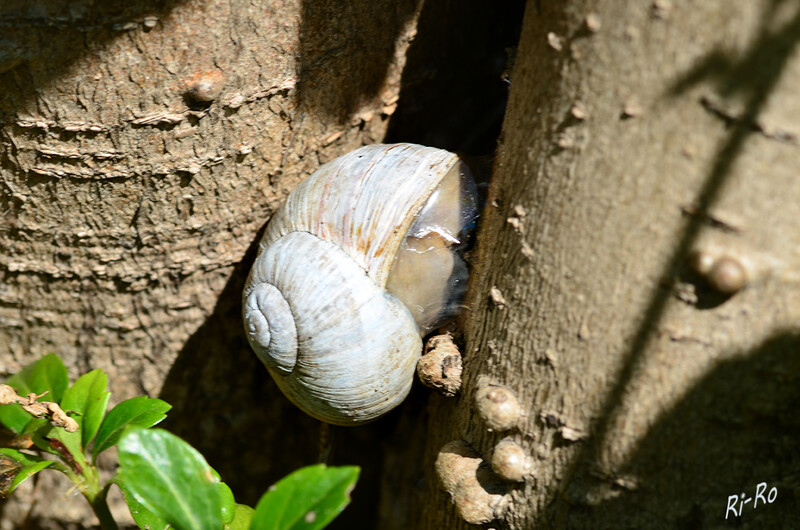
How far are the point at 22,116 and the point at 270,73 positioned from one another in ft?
1.20

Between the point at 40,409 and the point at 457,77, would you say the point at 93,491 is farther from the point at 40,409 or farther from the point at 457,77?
the point at 457,77

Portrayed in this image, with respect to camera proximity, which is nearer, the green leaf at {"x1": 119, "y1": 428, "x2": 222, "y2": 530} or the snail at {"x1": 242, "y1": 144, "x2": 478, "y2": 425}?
the green leaf at {"x1": 119, "y1": 428, "x2": 222, "y2": 530}

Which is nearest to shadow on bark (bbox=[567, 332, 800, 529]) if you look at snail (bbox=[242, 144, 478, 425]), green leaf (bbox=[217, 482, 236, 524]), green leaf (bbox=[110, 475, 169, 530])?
snail (bbox=[242, 144, 478, 425])

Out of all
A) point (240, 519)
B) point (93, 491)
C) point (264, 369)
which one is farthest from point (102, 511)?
point (264, 369)

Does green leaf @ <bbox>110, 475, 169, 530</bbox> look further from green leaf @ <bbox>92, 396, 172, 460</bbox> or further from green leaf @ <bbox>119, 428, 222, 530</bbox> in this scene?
green leaf @ <bbox>119, 428, 222, 530</bbox>

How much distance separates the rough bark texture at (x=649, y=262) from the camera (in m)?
0.63

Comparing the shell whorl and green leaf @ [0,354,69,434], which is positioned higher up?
the shell whorl

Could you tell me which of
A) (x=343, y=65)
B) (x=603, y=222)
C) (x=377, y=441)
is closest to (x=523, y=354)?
(x=603, y=222)

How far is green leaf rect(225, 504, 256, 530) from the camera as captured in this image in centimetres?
96

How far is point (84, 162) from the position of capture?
102 cm

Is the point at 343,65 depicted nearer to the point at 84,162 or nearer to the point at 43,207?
the point at 84,162

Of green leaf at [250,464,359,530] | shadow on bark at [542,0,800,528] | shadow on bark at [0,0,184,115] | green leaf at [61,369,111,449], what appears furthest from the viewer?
green leaf at [61,369,111,449]

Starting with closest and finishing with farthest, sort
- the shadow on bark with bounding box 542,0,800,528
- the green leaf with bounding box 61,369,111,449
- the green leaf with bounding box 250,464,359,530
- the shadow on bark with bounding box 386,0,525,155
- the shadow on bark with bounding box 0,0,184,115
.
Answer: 1. the shadow on bark with bounding box 542,0,800,528
2. the green leaf with bounding box 250,464,359,530
3. the shadow on bark with bounding box 0,0,184,115
4. the green leaf with bounding box 61,369,111,449
5. the shadow on bark with bounding box 386,0,525,155

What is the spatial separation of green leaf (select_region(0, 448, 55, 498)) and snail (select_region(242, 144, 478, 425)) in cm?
36
